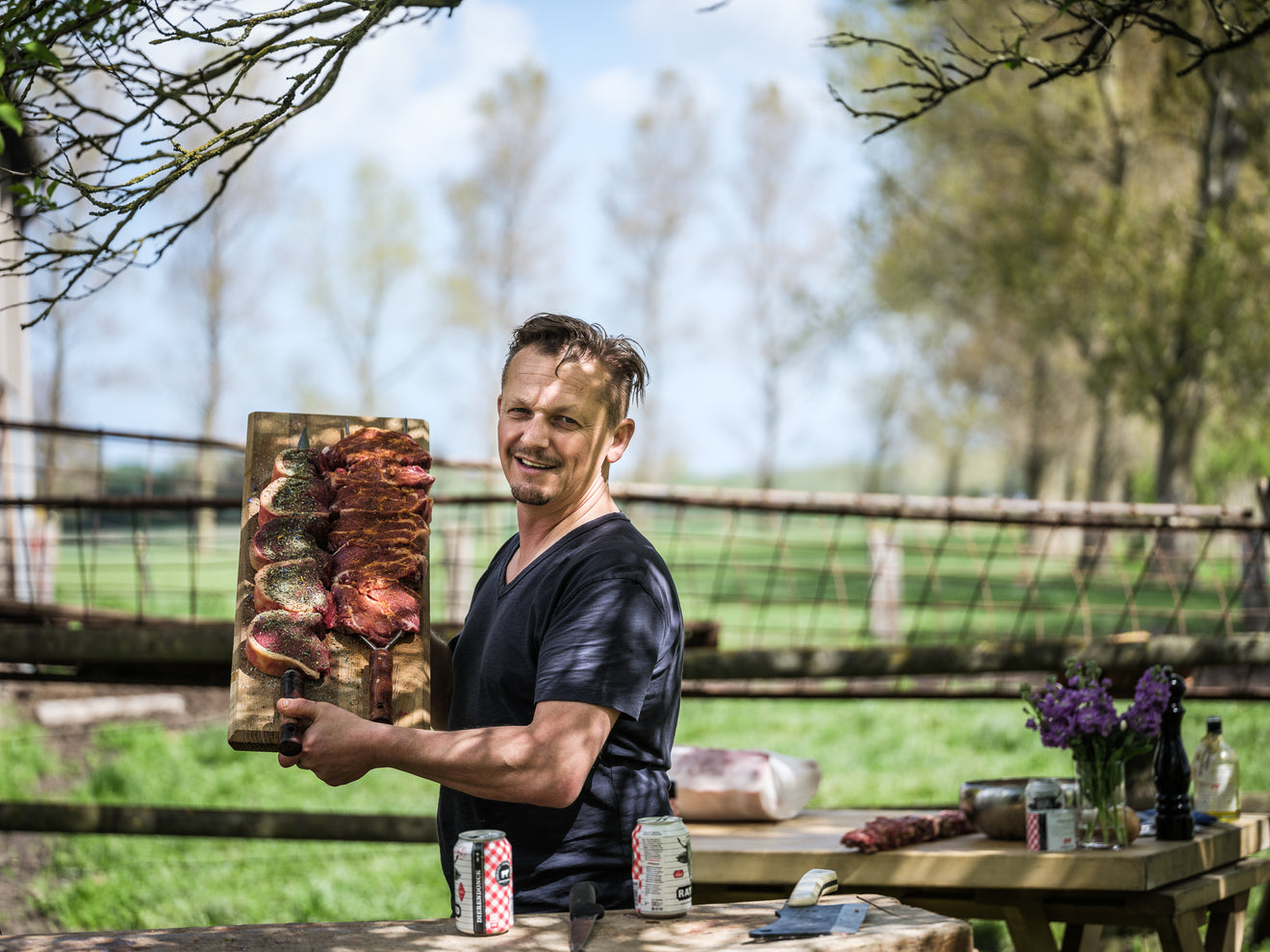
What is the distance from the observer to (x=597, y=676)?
2.41m

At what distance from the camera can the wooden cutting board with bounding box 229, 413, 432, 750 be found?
2.61 metres

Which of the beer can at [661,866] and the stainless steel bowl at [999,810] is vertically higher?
the beer can at [661,866]

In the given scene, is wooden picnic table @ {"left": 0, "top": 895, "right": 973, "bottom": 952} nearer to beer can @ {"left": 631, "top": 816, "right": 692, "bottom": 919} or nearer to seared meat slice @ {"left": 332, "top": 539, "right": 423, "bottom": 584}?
beer can @ {"left": 631, "top": 816, "right": 692, "bottom": 919}

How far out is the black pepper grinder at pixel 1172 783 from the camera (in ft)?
13.2

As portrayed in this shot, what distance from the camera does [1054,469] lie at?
30.2m

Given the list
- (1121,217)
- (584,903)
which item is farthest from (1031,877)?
(1121,217)

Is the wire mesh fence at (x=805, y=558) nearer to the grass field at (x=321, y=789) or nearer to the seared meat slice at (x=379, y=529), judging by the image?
the grass field at (x=321, y=789)

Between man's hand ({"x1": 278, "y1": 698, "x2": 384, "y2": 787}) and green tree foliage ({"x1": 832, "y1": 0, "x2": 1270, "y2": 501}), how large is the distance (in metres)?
12.0

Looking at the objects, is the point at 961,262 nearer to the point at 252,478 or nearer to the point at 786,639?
the point at 786,639

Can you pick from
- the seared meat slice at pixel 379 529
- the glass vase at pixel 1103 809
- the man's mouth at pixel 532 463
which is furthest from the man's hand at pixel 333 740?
the glass vase at pixel 1103 809

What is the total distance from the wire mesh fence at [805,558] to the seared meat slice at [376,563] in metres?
2.54

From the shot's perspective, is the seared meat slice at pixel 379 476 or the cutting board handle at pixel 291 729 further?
the seared meat slice at pixel 379 476

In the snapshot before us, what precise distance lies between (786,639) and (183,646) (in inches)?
341

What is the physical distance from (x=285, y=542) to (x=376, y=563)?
0.76ft
